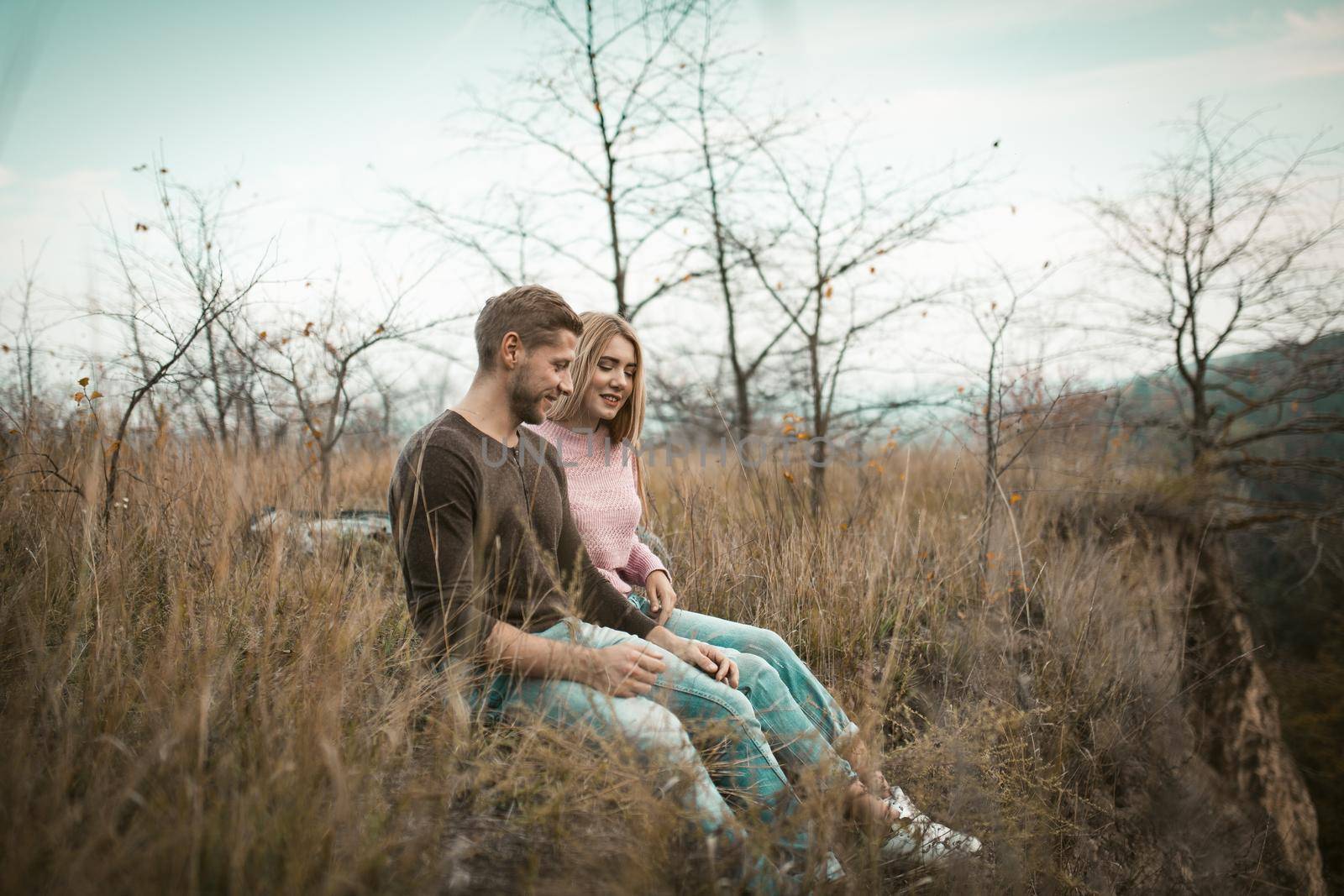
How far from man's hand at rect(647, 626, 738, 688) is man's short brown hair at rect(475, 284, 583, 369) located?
0.89 meters

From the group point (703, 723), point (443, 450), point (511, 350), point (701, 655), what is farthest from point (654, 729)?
point (511, 350)

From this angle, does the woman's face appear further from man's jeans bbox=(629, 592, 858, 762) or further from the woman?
man's jeans bbox=(629, 592, 858, 762)

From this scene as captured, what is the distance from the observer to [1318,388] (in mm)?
6191

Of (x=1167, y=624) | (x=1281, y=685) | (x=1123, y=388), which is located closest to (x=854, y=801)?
(x=1167, y=624)

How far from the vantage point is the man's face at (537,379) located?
2098mm

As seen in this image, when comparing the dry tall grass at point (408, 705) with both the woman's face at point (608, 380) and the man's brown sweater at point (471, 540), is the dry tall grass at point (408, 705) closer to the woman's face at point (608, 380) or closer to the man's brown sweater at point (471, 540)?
the man's brown sweater at point (471, 540)

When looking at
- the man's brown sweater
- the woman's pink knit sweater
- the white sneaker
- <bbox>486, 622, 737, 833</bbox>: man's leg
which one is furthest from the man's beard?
the white sneaker

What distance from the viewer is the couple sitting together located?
179 centimetres

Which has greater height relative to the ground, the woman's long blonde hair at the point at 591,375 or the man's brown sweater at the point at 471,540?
Answer: the woman's long blonde hair at the point at 591,375

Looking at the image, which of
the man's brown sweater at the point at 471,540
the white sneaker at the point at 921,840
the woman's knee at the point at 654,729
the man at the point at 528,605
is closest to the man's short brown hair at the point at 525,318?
the man at the point at 528,605

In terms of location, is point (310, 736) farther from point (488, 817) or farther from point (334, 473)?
point (334, 473)

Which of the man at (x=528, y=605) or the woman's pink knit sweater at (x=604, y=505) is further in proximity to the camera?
the woman's pink knit sweater at (x=604, y=505)

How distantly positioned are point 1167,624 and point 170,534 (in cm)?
530

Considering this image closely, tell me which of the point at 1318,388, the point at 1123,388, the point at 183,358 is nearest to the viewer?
the point at 183,358
